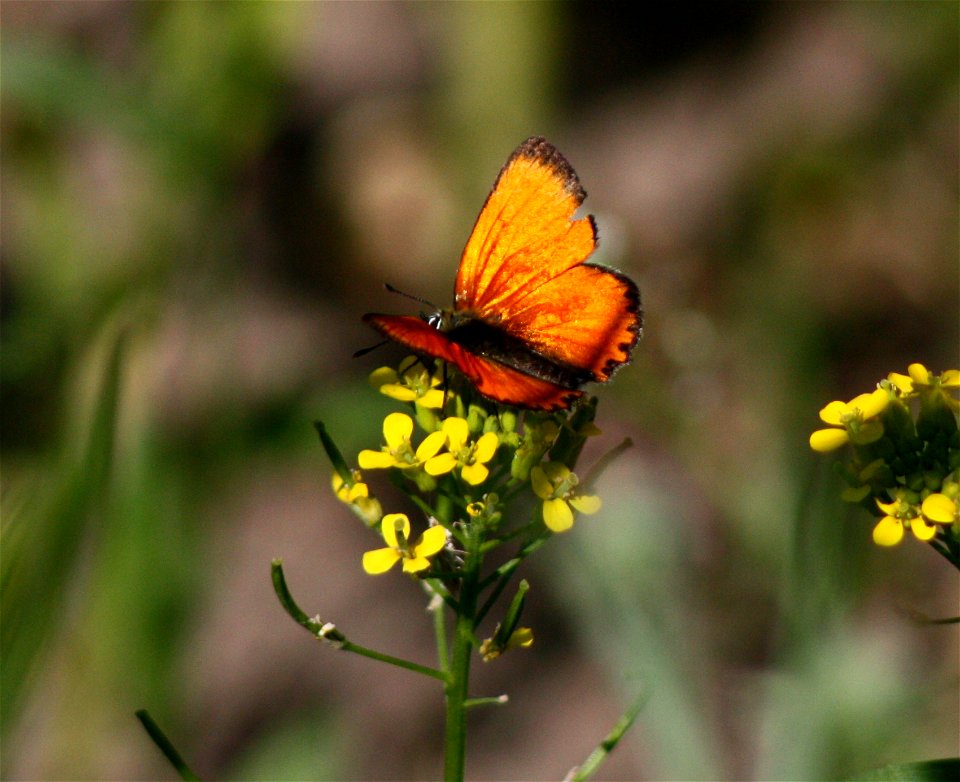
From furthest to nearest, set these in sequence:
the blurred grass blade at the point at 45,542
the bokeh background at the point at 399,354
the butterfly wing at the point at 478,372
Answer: the bokeh background at the point at 399,354 → the butterfly wing at the point at 478,372 → the blurred grass blade at the point at 45,542

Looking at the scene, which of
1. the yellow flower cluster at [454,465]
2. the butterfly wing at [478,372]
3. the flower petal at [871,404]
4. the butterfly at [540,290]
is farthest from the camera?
the butterfly at [540,290]

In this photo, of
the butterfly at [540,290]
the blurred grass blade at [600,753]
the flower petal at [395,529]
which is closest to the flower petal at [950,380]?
the butterfly at [540,290]

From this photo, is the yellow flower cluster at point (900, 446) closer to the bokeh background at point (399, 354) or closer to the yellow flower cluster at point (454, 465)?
the bokeh background at point (399, 354)

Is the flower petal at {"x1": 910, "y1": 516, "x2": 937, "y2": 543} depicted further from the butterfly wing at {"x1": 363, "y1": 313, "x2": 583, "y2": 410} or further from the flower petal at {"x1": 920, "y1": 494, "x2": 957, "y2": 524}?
the butterfly wing at {"x1": 363, "y1": 313, "x2": 583, "y2": 410}

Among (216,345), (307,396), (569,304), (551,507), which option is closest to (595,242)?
(569,304)

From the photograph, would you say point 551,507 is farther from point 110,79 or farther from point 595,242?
point 110,79

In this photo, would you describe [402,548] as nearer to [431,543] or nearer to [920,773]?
[431,543]
